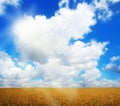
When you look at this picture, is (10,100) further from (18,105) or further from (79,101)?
(79,101)

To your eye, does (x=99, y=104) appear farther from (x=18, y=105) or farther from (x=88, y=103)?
(x=18, y=105)

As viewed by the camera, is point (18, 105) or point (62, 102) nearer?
point (18, 105)

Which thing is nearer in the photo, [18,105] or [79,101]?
[18,105]

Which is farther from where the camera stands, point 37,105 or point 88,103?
point 88,103

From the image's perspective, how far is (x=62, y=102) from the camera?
2561 cm

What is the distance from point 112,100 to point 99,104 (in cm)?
255

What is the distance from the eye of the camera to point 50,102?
82.9 ft

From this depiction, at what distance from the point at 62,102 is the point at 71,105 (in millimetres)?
1458

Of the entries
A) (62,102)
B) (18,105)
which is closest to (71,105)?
(62,102)

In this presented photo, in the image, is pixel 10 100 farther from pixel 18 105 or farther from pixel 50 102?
pixel 50 102

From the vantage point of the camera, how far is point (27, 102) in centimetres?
2480

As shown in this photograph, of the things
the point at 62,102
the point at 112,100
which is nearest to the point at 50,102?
the point at 62,102

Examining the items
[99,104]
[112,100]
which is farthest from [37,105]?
[112,100]

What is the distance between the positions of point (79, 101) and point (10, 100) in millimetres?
7201
